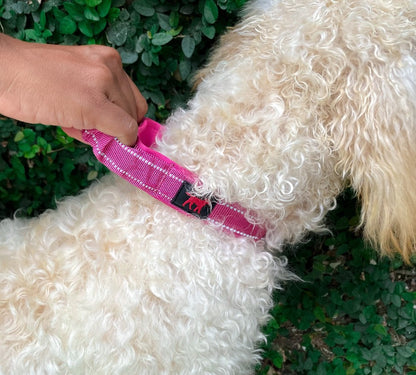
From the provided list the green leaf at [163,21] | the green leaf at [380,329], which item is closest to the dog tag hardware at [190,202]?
the green leaf at [163,21]

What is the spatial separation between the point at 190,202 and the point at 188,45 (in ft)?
2.61

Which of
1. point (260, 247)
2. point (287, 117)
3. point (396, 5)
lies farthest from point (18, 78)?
point (396, 5)

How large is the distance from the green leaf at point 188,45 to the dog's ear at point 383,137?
2.50 ft

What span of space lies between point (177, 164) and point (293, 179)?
1.14 feet

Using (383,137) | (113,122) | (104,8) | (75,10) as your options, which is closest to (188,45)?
(104,8)

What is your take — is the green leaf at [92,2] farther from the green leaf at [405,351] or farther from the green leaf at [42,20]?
the green leaf at [405,351]

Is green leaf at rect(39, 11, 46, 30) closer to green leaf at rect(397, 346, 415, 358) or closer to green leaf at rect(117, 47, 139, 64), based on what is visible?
green leaf at rect(117, 47, 139, 64)

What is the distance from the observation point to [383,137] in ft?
4.41

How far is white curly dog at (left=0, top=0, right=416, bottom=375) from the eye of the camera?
53.0 inches

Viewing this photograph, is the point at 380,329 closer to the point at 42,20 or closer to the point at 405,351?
the point at 405,351

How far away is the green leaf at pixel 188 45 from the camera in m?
1.92

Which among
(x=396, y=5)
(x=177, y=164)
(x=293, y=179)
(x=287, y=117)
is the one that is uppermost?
(x=396, y=5)

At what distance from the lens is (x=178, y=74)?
2.16m

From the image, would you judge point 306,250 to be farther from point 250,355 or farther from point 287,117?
point 287,117
